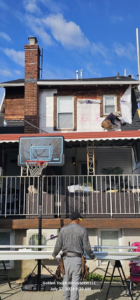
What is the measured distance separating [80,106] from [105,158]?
7.45 feet

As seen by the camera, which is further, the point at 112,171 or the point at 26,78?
the point at 26,78

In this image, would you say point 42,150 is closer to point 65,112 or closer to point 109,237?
point 109,237

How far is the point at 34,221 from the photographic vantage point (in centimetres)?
789

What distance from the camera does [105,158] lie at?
11.9 m

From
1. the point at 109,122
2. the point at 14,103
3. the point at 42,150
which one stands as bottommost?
the point at 42,150

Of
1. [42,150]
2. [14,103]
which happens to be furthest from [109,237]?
[14,103]

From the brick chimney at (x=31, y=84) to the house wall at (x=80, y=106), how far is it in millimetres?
386

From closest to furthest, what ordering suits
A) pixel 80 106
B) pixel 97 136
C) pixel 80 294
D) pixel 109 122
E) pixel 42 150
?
pixel 80 294, pixel 42 150, pixel 97 136, pixel 109 122, pixel 80 106

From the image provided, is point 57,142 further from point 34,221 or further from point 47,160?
point 34,221

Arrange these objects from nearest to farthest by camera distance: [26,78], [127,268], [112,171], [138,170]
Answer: [127,268] → [112,171] → [138,170] → [26,78]

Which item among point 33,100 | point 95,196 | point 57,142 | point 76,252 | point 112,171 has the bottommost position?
point 76,252

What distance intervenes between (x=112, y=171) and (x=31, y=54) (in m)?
5.66

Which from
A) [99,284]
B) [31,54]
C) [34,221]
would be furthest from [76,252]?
[31,54]

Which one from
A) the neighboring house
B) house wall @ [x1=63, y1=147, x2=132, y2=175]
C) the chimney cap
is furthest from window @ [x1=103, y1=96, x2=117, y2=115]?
the chimney cap
